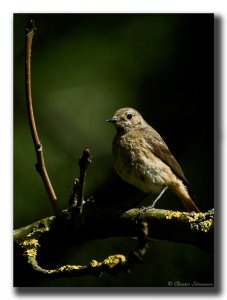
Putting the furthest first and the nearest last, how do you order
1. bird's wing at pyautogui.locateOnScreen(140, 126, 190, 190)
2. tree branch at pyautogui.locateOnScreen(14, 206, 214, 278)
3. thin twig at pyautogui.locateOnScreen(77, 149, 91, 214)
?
bird's wing at pyautogui.locateOnScreen(140, 126, 190, 190)
tree branch at pyautogui.locateOnScreen(14, 206, 214, 278)
thin twig at pyautogui.locateOnScreen(77, 149, 91, 214)

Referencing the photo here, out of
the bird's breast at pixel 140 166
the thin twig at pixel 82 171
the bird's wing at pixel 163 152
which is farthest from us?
the bird's wing at pixel 163 152

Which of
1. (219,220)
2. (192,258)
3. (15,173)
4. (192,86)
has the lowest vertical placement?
(192,258)

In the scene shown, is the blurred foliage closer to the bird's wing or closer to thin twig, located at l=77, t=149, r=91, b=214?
the bird's wing

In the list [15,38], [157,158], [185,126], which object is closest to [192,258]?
[157,158]

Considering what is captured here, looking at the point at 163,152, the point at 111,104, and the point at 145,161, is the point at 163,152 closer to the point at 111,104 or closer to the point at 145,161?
the point at 145,161

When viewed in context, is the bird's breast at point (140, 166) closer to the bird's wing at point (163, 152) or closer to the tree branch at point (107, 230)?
the bird's wing at point (163, 152)

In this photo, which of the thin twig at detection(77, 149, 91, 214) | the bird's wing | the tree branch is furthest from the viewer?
the bird's wing

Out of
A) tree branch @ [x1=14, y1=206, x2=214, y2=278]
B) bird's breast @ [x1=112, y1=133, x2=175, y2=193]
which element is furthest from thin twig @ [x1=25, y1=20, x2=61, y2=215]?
bird's breast @ [x1=112, y1=133, x2=175, y2=193]

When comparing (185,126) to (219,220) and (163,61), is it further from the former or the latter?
(219,220)

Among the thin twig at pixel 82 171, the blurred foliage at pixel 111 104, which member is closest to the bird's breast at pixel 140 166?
the blurred foliage at pixel 111 104
